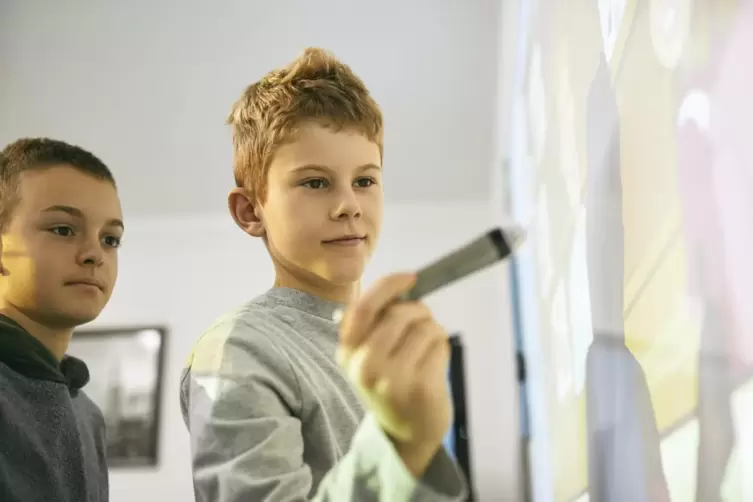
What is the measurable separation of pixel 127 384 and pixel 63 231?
775 mm

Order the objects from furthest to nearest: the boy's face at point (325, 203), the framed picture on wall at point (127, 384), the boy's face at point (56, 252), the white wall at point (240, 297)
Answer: the framed picture on wall at point (127, 384) < the white wall at point (240, 297) < the boy's face at point (56, 252) < the boy's face at point (325, 203)

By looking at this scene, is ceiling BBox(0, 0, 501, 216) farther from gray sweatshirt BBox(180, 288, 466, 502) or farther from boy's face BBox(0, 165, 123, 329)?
gray sweatshirt BBox(180, 288, 466, 502)

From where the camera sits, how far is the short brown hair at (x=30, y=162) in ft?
1.76

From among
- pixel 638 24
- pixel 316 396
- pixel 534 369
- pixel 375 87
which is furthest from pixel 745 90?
pixel 375 87

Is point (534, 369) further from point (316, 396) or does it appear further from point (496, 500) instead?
point (316, 396)

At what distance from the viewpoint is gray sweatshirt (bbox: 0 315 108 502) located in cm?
48

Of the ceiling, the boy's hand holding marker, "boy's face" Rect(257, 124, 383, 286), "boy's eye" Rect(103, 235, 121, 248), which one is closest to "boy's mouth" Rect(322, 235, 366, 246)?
"boy's face" Rect(257, 124, 383, 286)

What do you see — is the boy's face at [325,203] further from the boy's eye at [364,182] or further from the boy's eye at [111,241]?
the boy's eye at [111,241]

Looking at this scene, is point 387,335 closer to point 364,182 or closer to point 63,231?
point 364,182

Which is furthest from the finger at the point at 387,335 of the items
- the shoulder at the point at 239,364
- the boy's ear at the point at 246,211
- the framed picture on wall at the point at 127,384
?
the framed picture on wall at the point at 127,384

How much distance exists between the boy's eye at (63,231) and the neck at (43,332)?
7 cm

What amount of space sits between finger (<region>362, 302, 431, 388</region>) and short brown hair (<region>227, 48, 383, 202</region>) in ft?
0.64

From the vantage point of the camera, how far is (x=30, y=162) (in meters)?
0.55

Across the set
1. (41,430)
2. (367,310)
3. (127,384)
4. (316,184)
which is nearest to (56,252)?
(41,430)
